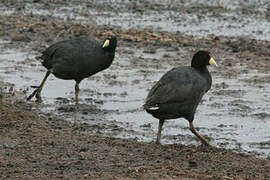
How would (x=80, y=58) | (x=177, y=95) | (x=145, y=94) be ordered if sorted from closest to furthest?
(x=177, y=95) → (x=80, y=58) → (x=145, y=94)

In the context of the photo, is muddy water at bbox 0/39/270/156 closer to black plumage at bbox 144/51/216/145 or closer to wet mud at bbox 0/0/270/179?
wet mud at bbox 0/0/270/179

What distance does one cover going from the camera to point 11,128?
906 centimetres

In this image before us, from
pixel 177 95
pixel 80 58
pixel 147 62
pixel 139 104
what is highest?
pixel 177 95

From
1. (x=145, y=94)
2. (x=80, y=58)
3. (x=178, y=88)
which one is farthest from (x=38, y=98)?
(x=178, y=88)

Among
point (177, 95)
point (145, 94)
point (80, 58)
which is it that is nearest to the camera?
point (177, 95)

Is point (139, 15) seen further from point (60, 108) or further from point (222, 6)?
point (60, 108)

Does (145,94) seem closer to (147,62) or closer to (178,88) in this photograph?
(147,62)

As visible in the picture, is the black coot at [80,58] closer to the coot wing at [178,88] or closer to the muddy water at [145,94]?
the muddy water at [145,94]

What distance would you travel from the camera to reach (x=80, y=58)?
11.7 m

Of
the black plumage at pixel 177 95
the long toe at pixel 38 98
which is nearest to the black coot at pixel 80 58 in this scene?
the long toe at pixel 38 98

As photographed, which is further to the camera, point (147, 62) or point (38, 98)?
point (147, 62)

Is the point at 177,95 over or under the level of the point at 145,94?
over

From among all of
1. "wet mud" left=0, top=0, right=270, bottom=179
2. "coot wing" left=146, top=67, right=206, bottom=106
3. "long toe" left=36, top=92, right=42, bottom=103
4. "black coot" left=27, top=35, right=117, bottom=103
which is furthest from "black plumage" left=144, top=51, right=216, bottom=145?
"long toe" left=36, top=92, right=42, bottom=103

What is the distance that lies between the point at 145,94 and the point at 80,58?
145 centimetres
